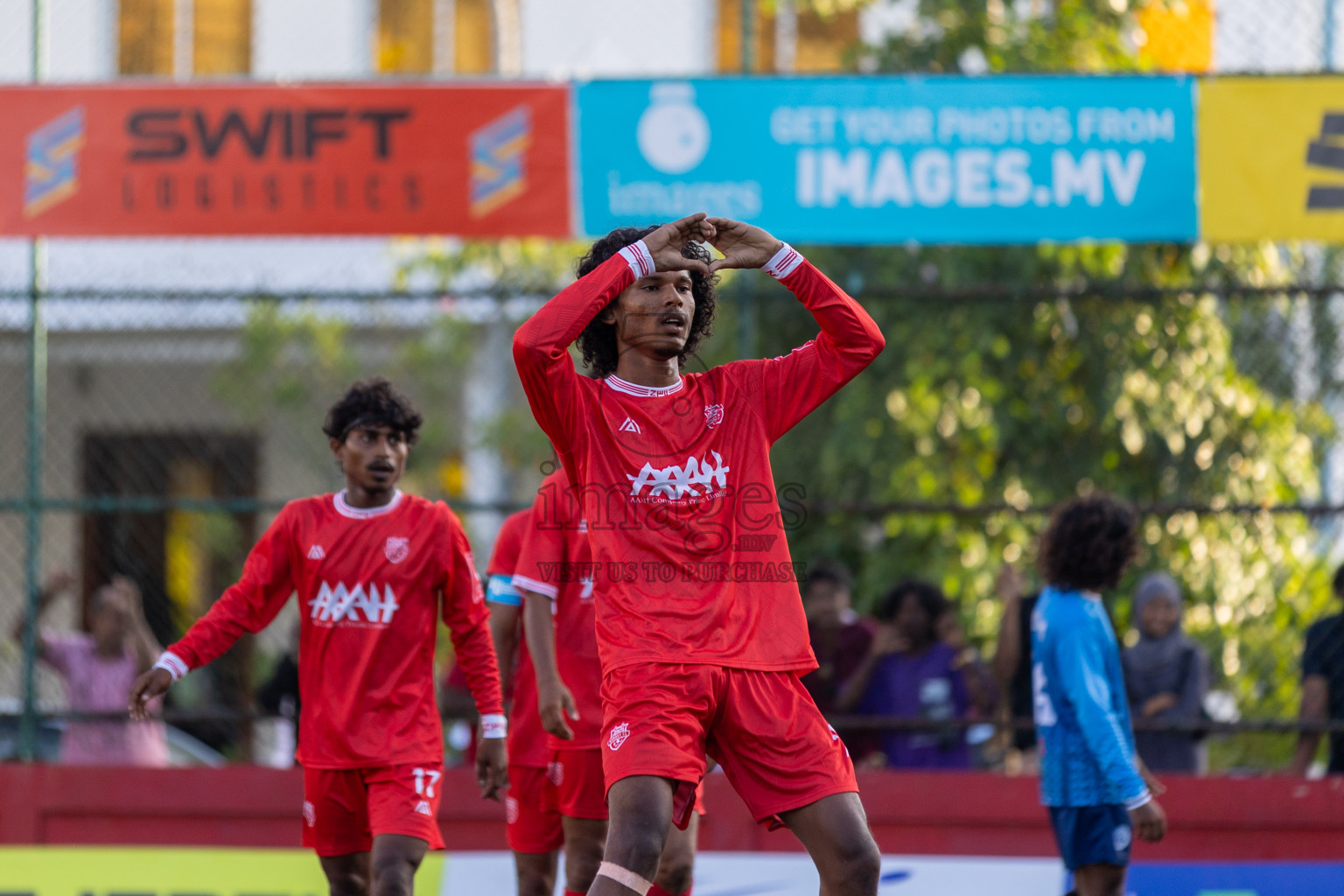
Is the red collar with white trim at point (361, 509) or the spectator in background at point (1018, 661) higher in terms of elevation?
the red collar with white trim at point (361, 509)

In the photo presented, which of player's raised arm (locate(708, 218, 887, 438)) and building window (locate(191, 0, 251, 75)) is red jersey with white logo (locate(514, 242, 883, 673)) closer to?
player's raised arm (locate(708, 218, 887, 438))

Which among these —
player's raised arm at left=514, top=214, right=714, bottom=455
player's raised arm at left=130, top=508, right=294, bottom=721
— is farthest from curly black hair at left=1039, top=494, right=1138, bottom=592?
player's raised arm at left=130, top=508, right=294, bottom=721

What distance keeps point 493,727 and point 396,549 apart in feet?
2.28

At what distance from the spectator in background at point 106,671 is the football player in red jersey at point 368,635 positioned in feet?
7.57

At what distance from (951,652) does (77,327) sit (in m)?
4.52

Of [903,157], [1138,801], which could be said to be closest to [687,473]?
[1138,801]

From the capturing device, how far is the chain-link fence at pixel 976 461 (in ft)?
21.5

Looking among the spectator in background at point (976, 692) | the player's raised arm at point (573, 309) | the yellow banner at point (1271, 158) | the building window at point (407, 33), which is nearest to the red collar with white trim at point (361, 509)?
the player's raised arm at point (573, 309)

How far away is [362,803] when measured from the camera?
474cm

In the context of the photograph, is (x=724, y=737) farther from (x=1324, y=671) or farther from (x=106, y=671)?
Answer: (x=106, y=671)

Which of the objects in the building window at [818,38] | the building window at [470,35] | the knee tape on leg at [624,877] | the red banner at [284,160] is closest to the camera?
the knee tape on leg at [624,877]

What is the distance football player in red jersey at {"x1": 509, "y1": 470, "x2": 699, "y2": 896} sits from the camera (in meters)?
4.75

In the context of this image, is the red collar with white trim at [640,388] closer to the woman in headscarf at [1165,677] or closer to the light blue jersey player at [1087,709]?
the light blue jersey player at [1087,709]

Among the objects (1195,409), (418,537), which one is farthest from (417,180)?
(1195,409)
